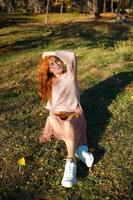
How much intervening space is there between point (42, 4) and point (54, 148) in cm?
4464

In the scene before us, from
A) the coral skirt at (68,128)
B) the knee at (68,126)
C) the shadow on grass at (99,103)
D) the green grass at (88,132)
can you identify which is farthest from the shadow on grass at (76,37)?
the knee at (68,126)

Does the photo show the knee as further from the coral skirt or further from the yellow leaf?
the yellow leaf

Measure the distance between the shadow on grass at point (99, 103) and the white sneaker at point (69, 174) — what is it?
70 cm

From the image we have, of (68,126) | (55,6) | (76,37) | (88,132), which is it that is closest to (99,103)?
(88,132)

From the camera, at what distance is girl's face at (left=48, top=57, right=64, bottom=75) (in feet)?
23.7

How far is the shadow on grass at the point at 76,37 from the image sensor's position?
17.0 metres

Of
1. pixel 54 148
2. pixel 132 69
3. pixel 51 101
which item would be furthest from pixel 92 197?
pixel 132 69

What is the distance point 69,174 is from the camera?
6406mm

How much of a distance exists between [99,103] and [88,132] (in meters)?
1.52

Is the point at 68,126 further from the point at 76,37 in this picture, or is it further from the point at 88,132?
the point at 76,37

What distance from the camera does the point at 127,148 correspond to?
7414mm

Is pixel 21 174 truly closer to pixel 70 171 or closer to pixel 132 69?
pixel 70 171

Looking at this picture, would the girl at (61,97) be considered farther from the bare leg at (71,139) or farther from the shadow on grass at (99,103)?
the shadow on grass at (99,103)

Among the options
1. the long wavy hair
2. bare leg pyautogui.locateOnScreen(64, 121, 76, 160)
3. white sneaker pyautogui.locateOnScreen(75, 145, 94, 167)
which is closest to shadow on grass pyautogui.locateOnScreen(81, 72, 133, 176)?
white sneaker pyautogui.locateOnScreen(75, 145, 94, 167)
